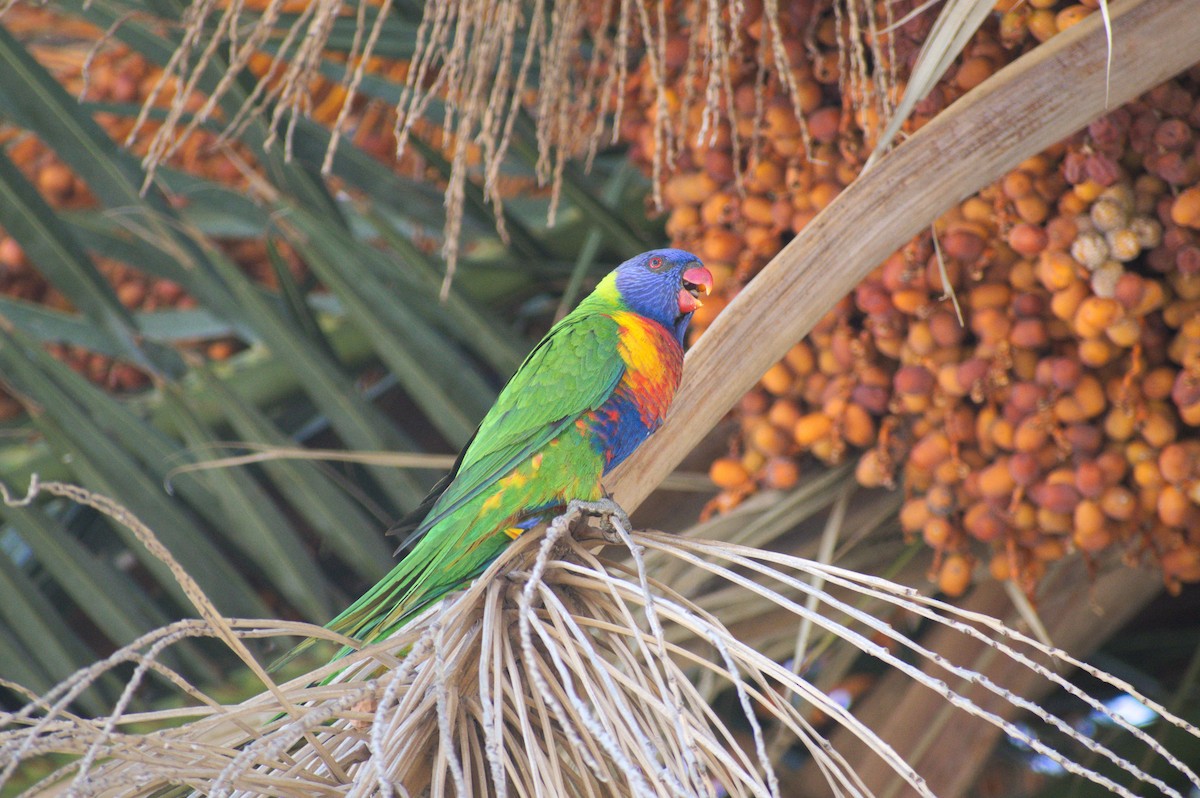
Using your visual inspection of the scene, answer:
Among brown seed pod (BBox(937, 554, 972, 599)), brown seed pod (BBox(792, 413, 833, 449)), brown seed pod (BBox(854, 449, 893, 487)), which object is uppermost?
brown seed pod (BBox(792, 413, 833, 449))

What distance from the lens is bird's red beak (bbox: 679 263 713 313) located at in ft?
5.63

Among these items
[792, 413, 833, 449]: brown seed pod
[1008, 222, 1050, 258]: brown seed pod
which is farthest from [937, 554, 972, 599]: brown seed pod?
[1008, 222, 1050, 258]: brown seed pod

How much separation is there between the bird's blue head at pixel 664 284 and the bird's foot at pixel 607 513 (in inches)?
19.0

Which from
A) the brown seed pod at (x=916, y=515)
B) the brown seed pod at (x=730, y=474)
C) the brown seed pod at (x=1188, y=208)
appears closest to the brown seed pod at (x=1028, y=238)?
the brown seed pod at (x=1188, y=208)

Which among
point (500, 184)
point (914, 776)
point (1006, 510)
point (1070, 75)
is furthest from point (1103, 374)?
point (500, 184)

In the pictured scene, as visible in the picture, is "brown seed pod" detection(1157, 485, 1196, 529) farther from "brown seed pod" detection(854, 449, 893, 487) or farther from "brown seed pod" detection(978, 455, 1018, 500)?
"brown seed pod" detection(854, 449, 893, 487)

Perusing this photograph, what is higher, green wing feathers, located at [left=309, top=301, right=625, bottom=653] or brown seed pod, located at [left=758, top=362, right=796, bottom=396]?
brown seed pod, located at [left=758, top=362, right=796, bottom=396]

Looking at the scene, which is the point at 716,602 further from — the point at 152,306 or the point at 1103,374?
the point at 152,306

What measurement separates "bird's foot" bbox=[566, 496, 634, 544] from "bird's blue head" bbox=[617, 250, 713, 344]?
483 millimetres

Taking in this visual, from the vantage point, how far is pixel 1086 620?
73.4 inches

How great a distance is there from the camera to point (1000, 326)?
1.51 m

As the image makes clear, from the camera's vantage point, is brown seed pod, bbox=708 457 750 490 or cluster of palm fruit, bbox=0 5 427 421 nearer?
brown seed pod, bbox=708 457 750 490

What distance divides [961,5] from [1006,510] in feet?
2.45

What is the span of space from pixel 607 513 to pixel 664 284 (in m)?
0.61
